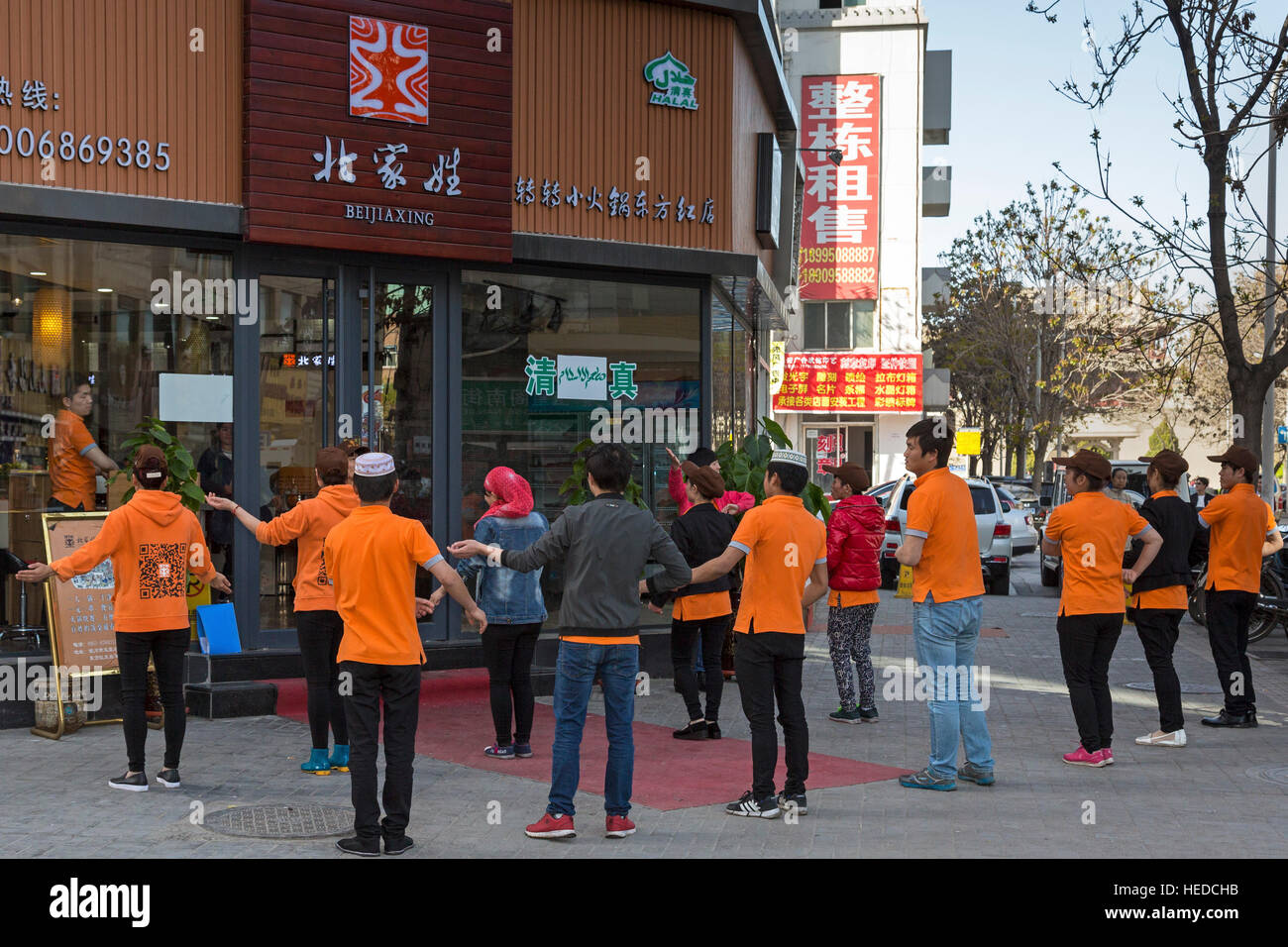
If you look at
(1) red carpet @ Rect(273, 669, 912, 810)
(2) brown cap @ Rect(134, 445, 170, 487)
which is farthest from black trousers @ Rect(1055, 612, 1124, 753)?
(2) brown cap @ Rect(134, 445, 170, 487)

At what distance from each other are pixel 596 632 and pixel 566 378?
6.07 meters

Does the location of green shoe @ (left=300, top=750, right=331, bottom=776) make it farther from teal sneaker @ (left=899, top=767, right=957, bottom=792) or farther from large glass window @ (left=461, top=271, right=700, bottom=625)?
large glass window @ (left=461, top=271, right=700, bottom=625)

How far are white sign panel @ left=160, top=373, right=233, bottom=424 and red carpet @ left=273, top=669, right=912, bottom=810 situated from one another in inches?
90.2

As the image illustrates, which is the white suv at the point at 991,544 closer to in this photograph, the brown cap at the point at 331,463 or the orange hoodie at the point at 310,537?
the brown cap at the point at 331,463

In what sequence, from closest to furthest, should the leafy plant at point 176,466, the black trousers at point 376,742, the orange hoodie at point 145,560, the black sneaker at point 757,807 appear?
the black trousers at point 376,742, the black sneaker at point 757,807, the orange hoodie at point 145,560, the leafy plant at point 176,466

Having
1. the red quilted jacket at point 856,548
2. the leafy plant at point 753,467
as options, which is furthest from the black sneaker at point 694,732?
the leafy plant at point 753,467

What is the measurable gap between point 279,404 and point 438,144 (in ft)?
8.36

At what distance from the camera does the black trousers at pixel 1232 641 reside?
1006 centimetres

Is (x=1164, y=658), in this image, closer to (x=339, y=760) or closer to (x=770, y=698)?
(x=770, y=698)

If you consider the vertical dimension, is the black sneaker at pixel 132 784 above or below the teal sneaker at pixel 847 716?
above

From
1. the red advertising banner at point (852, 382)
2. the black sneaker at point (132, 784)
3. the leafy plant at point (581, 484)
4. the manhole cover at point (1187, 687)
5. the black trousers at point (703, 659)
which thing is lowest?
the manhole cover at point (1187, 687)

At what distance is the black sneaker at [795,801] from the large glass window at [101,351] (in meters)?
5.99

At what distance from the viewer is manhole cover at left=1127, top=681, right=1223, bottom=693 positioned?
39.4ft
